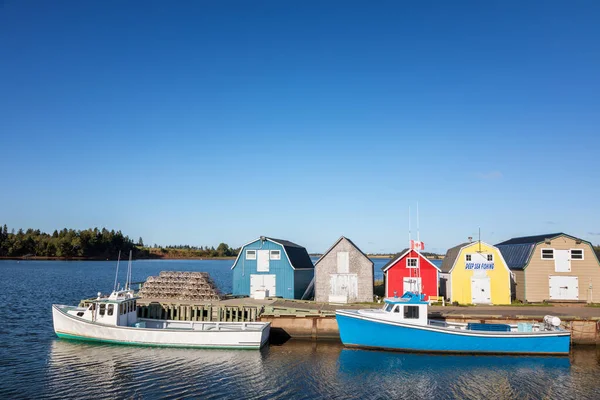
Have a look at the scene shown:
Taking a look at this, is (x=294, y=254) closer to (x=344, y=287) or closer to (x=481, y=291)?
(x=344, y=287)

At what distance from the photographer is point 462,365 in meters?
23.9

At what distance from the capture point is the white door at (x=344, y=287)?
35.6 m

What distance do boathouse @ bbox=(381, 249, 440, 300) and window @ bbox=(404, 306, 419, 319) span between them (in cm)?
946

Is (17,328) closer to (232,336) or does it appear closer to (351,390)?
(232,336)

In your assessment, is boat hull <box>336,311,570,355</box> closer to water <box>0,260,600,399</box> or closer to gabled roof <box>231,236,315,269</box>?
water <box>0,260,600,399</box>

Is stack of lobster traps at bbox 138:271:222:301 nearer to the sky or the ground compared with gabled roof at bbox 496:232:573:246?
nearer to the ground

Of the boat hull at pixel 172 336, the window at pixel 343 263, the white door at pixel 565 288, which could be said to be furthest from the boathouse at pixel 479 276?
the boat hull at pixel 172 336

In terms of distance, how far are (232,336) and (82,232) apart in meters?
143

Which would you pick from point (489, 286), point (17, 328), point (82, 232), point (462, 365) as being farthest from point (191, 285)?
point (82, 232)

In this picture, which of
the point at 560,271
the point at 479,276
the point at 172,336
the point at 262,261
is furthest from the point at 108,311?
the point at 560,271

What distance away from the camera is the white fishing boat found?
26359mm

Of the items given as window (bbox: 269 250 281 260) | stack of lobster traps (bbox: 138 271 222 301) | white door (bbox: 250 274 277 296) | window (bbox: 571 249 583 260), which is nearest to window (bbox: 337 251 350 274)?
window (bbox: 269 250 281 260)

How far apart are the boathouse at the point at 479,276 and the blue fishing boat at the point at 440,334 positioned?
8.40 meters

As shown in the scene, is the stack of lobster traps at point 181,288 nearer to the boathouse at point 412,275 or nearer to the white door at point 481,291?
the boathouse at point 412,275
